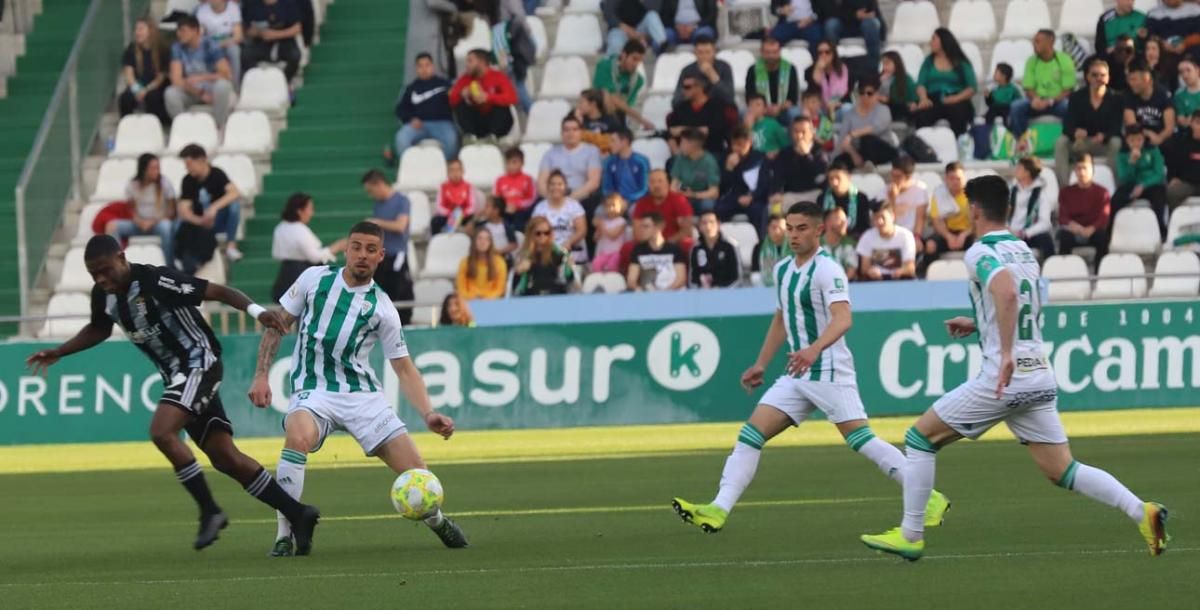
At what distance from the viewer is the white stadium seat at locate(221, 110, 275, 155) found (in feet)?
91.1

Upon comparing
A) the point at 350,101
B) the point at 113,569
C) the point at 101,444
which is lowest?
the point at 101,444

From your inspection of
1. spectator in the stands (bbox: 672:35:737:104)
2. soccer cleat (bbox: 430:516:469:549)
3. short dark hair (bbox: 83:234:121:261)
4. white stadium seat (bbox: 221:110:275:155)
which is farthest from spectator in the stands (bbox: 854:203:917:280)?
short dark hair (bbox: 83:234:121:261)

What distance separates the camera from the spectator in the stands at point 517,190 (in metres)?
24.6

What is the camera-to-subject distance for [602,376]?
22094 mm

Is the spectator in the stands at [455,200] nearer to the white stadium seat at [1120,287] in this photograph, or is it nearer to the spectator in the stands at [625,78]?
the spectator in the stands at [625,78]

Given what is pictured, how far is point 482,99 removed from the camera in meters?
25.8

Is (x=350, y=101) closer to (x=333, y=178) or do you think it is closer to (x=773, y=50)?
(x=333, y=178)

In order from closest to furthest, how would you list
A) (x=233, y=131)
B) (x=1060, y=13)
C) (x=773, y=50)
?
1. (x=773, y=50)
2. (x=1060, y=13)
3. (x=233, y=131)

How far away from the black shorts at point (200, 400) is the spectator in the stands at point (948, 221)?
463 inches

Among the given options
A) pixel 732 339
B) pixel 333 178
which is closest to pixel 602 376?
pixel 732 339

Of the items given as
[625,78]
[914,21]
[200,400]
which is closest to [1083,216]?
[914,21]

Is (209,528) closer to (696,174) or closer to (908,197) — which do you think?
(908,197)

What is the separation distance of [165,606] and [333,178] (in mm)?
18725

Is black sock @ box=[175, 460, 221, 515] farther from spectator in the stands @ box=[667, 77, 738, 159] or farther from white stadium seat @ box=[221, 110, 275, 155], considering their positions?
white stadium seat @ box=[221, 110, 275, 155]
